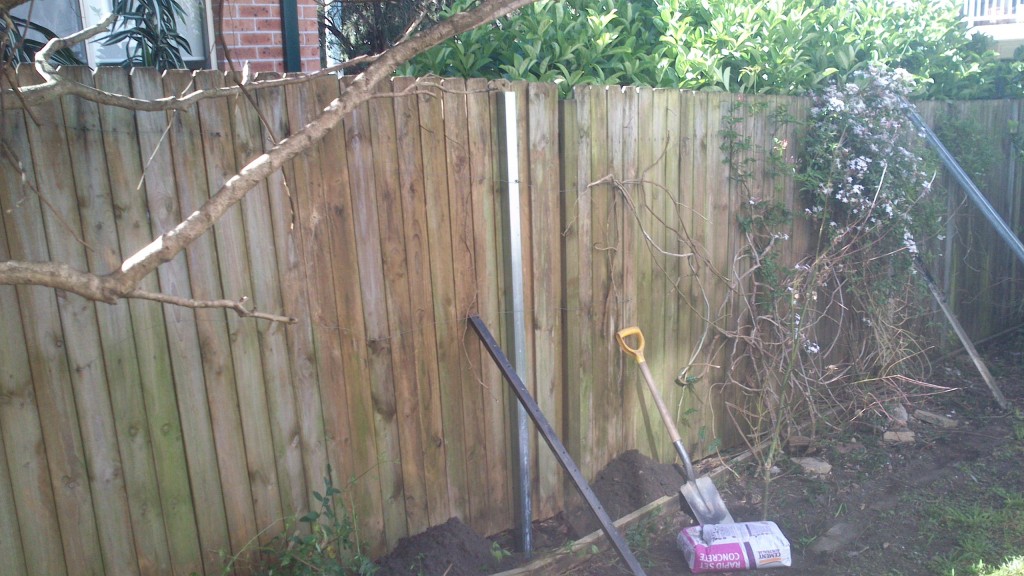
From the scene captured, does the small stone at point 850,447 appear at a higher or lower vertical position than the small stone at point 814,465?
lower

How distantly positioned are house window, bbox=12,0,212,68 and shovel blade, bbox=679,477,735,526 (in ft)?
14.4

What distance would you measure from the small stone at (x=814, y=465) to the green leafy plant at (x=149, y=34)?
4.79m

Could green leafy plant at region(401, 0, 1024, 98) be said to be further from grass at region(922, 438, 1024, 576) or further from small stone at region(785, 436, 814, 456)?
grass at region(922, 438, 1024, 576)

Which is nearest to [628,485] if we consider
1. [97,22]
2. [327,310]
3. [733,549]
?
[733,549]

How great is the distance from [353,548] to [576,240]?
1792mm

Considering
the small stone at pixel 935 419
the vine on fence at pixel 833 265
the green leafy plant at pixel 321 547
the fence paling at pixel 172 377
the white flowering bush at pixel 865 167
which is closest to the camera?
the fence paling at pixel 172 377

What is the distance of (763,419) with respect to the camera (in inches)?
199

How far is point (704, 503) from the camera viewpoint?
13.1 feet

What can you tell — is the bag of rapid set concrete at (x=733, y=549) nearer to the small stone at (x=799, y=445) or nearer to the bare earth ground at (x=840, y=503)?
the bare earth ground at (x=840, y=503)

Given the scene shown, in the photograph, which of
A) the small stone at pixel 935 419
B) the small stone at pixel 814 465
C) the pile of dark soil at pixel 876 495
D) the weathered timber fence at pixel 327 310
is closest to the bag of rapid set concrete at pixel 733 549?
the pile of dark soil at pixel 876 495

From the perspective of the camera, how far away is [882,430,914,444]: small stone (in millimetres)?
5027

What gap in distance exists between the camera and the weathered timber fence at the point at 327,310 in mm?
2391

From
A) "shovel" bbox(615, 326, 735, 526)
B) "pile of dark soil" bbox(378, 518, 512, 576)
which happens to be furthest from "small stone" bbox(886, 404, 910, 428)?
"pile of dark soil" bbox(378, 518, 512, 576)

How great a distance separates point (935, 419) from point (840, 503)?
1637 millimetres
